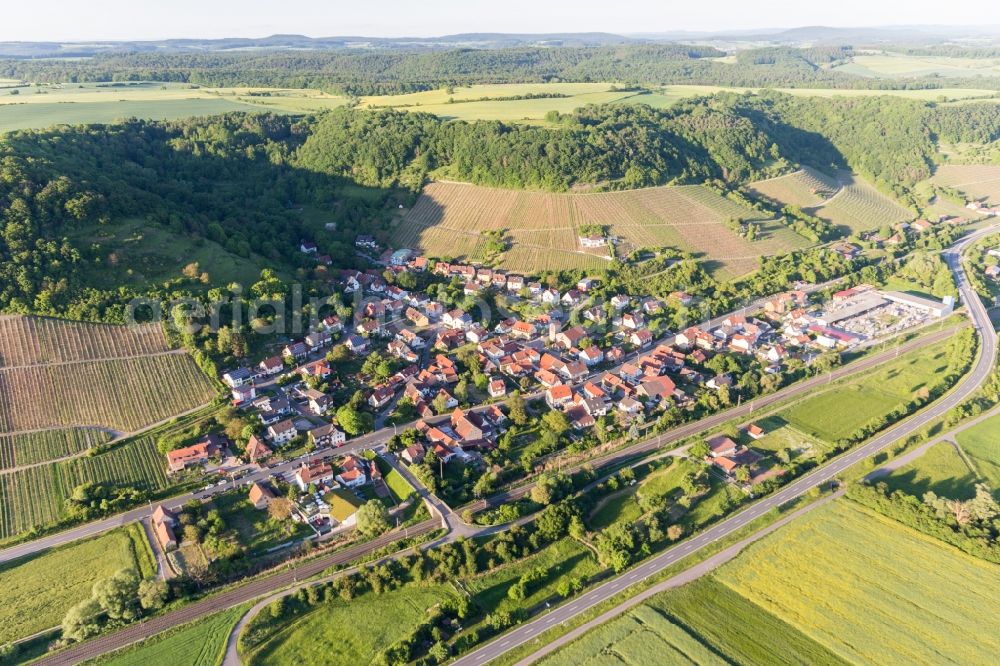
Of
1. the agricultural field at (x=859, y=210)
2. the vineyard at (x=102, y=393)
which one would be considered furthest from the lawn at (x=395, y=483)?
the agricultural field at (x=859, y=210)

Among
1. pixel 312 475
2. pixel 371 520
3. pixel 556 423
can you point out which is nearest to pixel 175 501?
pixel 312 475

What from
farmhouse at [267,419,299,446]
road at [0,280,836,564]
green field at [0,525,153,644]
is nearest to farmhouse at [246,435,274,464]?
farmhouse at [267,419,299,446]

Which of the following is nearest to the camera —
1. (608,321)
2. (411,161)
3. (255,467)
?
(255,467)

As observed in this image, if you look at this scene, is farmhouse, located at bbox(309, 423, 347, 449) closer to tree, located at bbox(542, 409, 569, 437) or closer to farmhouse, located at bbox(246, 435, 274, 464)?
farmhouse, located at bbox(246, 435, 274, 464)

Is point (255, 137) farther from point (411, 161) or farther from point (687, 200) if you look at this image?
point (687, 200)

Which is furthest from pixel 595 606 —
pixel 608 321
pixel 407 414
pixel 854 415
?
pixel 608 321

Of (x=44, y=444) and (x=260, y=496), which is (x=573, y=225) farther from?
→ (x=44, y=444)
